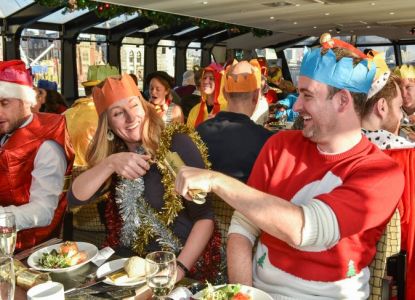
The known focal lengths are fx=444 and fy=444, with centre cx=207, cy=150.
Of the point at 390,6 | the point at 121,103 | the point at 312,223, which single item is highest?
the point at 390,6

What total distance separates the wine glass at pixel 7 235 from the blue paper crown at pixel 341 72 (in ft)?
3.68

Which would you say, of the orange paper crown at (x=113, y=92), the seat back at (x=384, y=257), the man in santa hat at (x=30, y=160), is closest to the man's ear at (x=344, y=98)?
the seat back at (x=384, y=257)

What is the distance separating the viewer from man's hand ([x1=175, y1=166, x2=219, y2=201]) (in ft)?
4.25

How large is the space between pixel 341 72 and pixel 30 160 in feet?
5.24

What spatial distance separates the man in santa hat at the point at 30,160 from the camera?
7.25 ft

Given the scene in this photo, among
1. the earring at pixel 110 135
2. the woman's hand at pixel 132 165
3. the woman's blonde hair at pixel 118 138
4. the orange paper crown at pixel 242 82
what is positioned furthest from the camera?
the orange paper crown at pixel 242 82

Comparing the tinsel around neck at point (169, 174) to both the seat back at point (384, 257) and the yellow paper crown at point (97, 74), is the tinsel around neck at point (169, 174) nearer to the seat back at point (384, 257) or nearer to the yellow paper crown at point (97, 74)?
the seat back at point (384, 257)

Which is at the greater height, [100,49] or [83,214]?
[100,49]

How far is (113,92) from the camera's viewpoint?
2031 millimetres

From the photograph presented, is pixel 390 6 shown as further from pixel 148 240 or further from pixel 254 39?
pixel 148 240

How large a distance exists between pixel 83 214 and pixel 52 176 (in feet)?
1.50

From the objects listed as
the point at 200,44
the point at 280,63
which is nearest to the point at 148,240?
the point at 200,44

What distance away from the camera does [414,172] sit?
1808 millimetres

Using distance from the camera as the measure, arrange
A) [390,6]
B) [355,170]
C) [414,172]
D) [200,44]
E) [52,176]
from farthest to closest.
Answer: [200,44], [390,6], [52,176], [414,172], [355,170]
